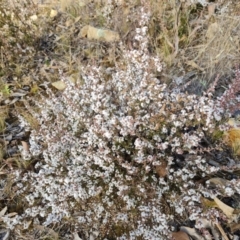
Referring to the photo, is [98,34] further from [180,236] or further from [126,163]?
[180,236]

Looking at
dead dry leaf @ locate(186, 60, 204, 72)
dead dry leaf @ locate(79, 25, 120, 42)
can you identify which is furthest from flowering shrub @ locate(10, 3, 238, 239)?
dead dry leaf @ locate(79, 25, 120, 42)

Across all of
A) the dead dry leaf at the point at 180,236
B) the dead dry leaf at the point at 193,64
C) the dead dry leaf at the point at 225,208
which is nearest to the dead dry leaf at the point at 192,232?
the dead dry leaf at the point at 180,236

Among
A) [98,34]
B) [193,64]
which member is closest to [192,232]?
[193,64]

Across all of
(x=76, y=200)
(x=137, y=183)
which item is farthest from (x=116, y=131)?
(x=76, y=200)

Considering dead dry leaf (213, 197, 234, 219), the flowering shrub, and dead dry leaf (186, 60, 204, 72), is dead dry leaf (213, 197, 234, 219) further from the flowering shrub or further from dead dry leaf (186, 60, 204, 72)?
dead dry leaf (186, 60, 204, 72)

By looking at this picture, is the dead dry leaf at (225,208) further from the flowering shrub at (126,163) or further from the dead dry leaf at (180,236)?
the dead dry leaf at (180,236)

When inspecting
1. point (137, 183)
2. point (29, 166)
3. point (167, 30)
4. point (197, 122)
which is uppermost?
point (167, 30)

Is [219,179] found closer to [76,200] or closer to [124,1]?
[76,200]

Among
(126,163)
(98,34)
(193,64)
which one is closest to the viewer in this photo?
(126,163)
